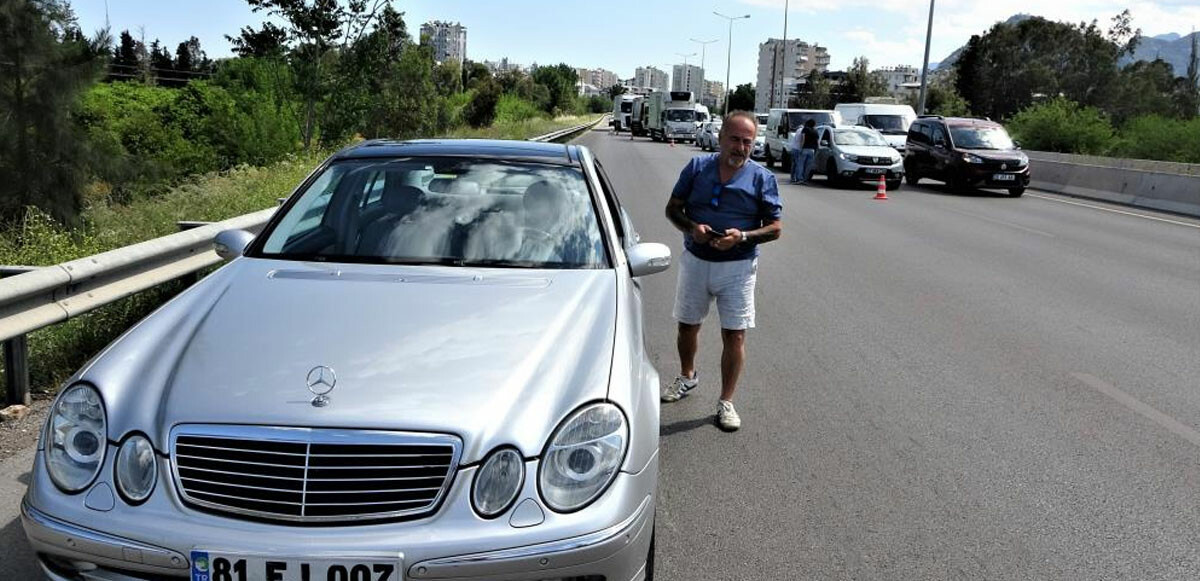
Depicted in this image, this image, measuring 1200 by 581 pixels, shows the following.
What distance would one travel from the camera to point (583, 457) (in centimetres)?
291

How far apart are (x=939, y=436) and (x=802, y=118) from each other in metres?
28.2

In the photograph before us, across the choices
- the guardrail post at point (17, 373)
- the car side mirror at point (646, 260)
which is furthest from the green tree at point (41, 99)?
the car side mirror at point (646, 260)

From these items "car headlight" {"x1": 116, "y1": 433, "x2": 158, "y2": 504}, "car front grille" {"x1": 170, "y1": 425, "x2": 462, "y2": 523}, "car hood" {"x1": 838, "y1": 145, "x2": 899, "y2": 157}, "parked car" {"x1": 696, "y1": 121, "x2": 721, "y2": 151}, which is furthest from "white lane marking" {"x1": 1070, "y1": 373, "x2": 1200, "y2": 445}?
"parked car" {"x1": 696, "y1": 121, "x2": 721, "y2": 151}

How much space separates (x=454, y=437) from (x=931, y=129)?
79.0 ft

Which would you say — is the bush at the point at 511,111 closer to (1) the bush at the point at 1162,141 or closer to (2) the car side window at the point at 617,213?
(1) the bush at the point at 1162,141

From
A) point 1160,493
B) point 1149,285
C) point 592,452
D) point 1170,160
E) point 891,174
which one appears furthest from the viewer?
point 1170,160

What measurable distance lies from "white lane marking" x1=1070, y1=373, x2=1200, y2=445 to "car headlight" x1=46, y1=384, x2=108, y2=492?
5.24 m

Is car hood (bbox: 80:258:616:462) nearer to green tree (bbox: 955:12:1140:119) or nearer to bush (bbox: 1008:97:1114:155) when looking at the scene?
bush (bbox: 1008:97:1114:155)

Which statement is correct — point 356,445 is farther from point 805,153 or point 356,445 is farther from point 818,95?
point 818,95

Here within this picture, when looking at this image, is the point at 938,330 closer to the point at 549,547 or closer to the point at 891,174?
the point at 549,547

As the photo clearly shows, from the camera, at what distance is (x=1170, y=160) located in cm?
3322

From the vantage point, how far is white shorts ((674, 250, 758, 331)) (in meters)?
5.41

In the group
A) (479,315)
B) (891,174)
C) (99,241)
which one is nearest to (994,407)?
(479,315)

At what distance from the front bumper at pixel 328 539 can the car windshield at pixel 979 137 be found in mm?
22890
